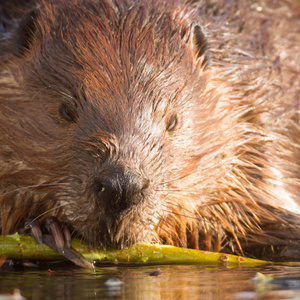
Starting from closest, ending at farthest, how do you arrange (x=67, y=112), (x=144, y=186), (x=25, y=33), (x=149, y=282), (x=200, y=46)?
(x=149, y=282)
(x=144, y=186)
(x=67, y=112)
(x=25, y=33)
(x=200, y=46)

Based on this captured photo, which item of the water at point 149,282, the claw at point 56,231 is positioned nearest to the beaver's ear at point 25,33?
the claw at point 56,231

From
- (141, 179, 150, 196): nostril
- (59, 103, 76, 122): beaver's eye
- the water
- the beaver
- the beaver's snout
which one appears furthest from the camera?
(59, 103, 76, 122): beaver's eye

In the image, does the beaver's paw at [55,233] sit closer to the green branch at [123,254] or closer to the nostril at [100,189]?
the green branch at [123,254]

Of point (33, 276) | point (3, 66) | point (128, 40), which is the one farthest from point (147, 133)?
point (3, 66)

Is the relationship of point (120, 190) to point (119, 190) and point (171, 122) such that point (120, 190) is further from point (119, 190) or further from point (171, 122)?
point (171, 122)

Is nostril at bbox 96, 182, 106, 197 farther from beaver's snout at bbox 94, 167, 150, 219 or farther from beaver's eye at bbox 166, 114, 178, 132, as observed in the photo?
beaver's eye at bbox 166, 114, 178, 132

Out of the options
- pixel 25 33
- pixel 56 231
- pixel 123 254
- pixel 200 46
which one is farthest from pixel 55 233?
pixel 200 46

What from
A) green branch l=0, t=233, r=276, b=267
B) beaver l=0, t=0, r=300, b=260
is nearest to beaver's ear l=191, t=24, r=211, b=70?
beaver l=0, t=0, r=300, b=260

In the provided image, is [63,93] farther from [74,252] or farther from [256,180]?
[256,180]
